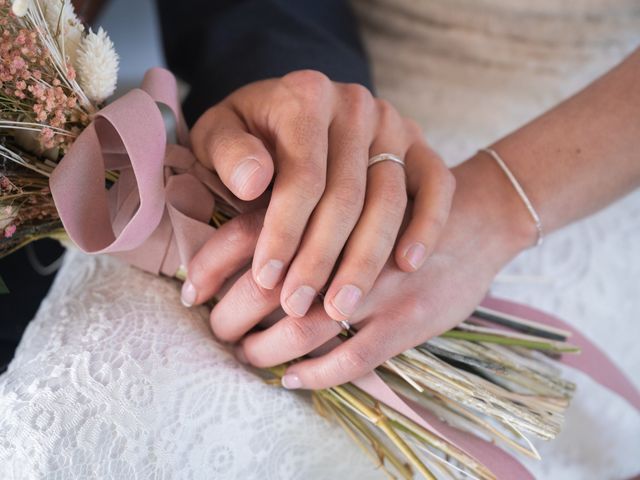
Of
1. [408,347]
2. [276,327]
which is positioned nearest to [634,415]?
[408,347]

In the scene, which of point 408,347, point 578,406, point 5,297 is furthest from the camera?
point 578,406

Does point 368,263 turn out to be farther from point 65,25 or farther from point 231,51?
point 231,51

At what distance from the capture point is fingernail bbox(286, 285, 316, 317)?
60 cm

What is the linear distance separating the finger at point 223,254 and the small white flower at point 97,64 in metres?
0.18

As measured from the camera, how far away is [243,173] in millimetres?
589

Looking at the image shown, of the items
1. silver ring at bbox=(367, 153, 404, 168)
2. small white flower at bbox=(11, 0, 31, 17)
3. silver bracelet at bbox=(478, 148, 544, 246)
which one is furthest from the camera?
silver bracelet at bbox=(478, 148, 544, 246)

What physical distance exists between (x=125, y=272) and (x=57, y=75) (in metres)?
0.24

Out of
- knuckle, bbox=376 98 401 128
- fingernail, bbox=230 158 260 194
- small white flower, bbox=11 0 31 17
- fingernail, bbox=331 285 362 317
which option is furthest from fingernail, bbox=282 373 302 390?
small white flower, bbox=11 0 31 17

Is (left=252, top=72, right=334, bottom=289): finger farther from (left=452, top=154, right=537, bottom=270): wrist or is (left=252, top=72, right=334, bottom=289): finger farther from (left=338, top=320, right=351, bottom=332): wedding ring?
(left=452, top=154, right=537, bottom=270): wrist

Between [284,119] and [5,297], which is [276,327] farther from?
[5,297]

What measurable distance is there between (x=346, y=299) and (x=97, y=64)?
32 centimetres

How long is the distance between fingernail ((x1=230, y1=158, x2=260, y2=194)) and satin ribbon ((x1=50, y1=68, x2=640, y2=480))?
7 cm

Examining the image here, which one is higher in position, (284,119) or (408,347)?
(284,119)

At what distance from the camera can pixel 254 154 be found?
0.59 meters
